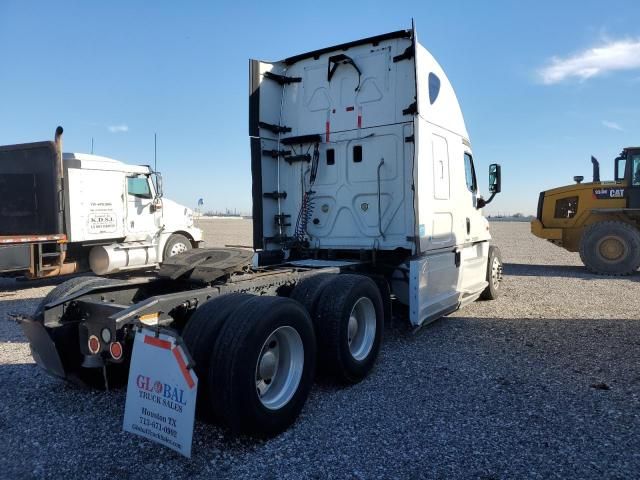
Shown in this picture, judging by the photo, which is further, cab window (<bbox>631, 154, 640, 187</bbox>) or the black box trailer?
cab window (<bbox>631, 154, 640, 187</bbox>)

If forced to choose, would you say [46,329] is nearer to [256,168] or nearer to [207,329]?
[207,329]

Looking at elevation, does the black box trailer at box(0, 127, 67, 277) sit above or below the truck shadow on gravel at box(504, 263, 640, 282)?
above

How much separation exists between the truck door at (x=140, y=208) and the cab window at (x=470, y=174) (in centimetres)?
768

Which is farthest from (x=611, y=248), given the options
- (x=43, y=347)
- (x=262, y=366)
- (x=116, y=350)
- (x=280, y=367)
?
(x=43, y=347)

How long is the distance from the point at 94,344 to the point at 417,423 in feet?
8.07

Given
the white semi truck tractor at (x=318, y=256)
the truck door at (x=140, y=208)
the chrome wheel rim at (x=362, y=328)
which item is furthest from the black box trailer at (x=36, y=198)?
the chrome wheel rim at (x=362, y=328)

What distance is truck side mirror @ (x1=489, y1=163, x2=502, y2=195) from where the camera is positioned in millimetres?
7410

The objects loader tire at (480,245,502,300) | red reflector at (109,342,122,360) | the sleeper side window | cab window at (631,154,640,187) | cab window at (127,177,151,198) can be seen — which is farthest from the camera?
cab window at (631,154,640,187)

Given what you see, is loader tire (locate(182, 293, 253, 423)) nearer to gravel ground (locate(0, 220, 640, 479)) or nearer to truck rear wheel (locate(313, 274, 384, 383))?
gravel ground (locate(0, 220, 640, 479))

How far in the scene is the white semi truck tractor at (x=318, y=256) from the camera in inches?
127

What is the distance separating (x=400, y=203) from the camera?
572 cm

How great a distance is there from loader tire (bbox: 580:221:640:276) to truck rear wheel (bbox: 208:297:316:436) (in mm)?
11280

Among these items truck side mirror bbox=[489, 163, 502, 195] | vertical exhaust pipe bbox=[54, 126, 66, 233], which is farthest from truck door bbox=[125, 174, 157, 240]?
truck side mirror bbox=[489, 163, 502, 195]

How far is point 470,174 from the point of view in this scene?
719 centimetres
